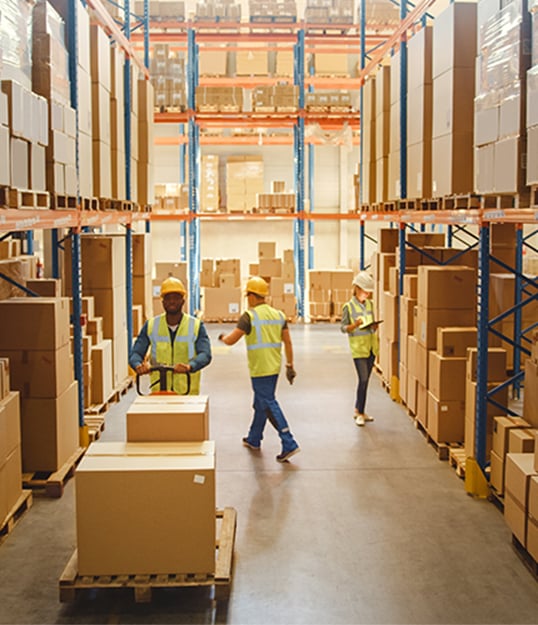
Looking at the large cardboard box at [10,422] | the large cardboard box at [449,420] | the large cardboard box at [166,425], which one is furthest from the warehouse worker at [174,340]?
the large cardboard box at [449,420]

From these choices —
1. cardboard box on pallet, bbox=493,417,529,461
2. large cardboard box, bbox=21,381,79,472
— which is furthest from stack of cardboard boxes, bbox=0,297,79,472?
cardboard box on pallet, bbox=493,417,529,461

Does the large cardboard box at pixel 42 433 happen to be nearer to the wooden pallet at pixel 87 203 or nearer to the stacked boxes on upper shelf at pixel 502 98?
the wooden pallet at pixel 87 203

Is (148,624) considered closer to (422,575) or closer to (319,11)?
(422,575)

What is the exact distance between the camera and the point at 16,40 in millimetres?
6188

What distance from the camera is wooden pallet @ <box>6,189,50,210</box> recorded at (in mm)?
5757

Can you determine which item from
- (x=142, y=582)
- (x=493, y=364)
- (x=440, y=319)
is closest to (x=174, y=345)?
(x=142, y=582)

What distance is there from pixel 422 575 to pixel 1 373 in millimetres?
3315

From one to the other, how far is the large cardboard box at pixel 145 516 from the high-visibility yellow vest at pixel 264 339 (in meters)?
2.85

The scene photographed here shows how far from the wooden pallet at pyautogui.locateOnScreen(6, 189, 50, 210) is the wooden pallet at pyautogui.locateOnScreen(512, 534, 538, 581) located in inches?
171

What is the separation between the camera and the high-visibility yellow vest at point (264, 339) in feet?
24.8

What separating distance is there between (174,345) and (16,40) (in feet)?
8.72

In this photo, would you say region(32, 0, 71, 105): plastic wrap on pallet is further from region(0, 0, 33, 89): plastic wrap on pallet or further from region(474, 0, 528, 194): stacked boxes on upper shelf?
region(474, 0, 528, 194): stacked boxes on upper shelf

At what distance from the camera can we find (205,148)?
76.0 ft

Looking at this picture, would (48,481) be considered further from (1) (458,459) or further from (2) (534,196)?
(2) (534,196)
